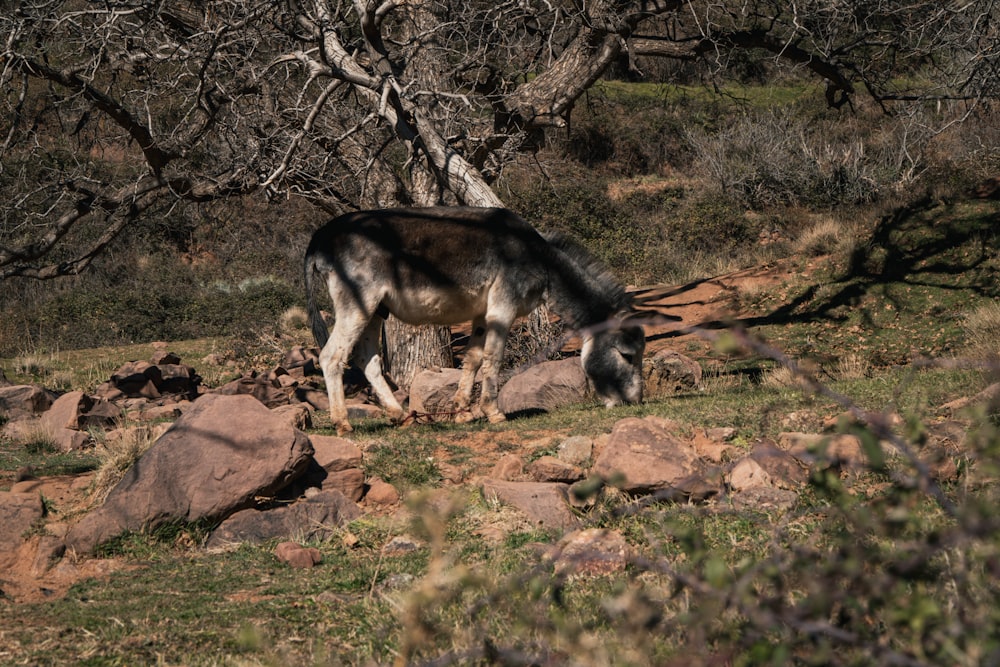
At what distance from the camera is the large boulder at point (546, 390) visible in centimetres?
1148

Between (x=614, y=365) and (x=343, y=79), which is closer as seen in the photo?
(x=614, y=365)

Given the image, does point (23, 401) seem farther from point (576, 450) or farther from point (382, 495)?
point (576, 450)

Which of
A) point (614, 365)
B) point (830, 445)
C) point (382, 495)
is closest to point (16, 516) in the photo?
point (382, 495)

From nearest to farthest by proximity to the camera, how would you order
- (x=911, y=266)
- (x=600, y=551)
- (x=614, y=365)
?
1. (x=600, y=551)
2. (x=614, y=365)
3. (x=911, y=266)

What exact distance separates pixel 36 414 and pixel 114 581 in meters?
7.62

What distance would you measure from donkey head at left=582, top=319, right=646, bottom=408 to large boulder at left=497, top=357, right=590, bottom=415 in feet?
3.06

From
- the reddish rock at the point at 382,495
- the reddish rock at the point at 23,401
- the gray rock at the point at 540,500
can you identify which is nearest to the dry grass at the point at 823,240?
the reddish rock at the point at 382,495

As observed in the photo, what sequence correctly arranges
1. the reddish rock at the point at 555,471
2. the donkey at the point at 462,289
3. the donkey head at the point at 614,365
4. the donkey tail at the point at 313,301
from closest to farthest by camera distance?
the reddish rock at the point at 555,471 < the donkey at the point at 462,289 < the donkey tail at the point at 313,301 < the donkey head at the point at 614,365

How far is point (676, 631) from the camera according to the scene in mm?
4047

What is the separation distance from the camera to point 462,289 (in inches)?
405

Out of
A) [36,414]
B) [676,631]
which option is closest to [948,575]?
[676,631]

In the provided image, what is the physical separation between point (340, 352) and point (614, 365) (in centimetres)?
290

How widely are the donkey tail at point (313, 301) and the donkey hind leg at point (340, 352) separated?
462 mm

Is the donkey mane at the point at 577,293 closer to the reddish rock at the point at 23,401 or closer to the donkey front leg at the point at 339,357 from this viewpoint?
the donkey front leg at the point at 339,357
